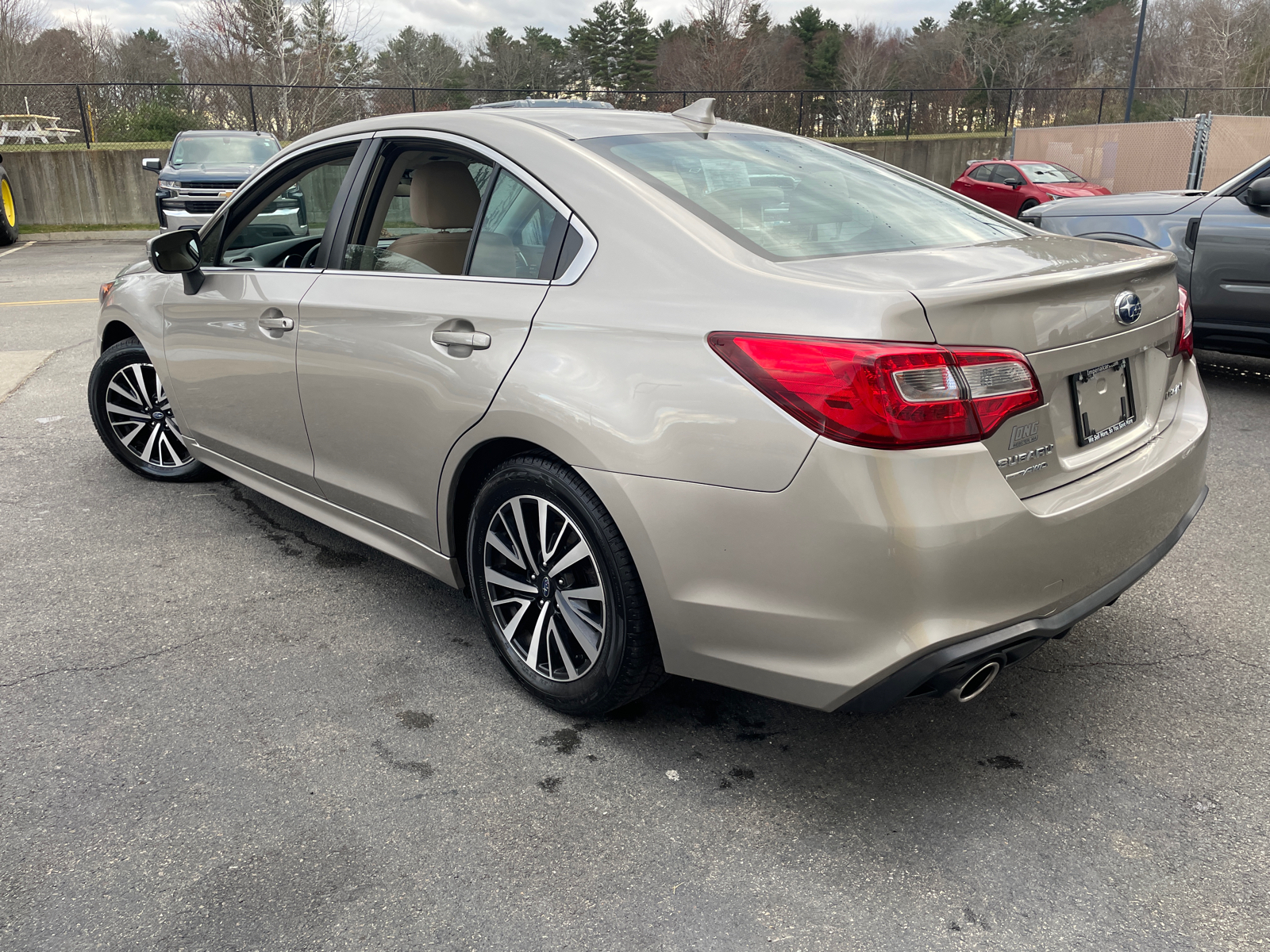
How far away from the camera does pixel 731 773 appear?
254 centimetres

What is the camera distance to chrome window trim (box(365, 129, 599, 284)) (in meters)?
2.55

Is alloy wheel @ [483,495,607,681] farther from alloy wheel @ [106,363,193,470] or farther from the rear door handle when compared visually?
alloy wheel @ [106,363,193,470]

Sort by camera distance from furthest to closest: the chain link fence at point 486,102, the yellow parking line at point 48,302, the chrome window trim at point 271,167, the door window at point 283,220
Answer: the chain link fence at point 486,102, the yellow parking line at point 48,302, the door window at point 283,220, the chrome window trim at point 271,167

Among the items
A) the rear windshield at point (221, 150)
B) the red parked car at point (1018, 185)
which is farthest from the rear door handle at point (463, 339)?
the red parked car at point (1018, 185)

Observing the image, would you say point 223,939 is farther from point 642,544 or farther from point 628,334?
point 628,334

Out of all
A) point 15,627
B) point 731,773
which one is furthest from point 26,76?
point 731,773

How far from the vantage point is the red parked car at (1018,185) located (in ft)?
58.5

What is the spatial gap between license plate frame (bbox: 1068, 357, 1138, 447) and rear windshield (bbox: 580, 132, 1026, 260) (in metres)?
0.54

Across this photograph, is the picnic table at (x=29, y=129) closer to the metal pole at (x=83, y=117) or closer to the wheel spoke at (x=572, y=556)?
the metal pole at (x=83, y=117)

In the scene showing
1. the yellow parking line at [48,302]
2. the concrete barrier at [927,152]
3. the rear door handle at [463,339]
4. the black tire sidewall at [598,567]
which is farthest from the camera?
the concrete barrier at [927,152]

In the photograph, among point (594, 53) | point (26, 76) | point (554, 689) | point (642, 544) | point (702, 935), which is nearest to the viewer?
point (702, 935)

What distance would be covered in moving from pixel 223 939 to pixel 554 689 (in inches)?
40.8

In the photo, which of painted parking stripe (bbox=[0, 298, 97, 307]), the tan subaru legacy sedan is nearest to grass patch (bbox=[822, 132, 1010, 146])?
painted parking stripe (bbox=[0, 298, 97, 307])

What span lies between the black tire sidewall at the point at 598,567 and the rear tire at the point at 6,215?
1835 cm
